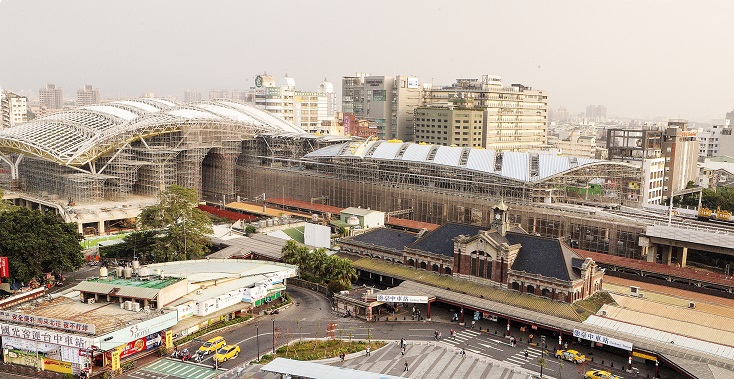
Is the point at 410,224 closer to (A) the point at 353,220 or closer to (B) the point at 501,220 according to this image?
(A) the point at 353,220

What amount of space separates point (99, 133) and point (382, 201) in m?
53.6

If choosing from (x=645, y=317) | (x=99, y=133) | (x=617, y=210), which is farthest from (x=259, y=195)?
(x=645, y=317)

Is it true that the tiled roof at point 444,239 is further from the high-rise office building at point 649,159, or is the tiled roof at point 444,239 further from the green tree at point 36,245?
the high-rise office building at point 649,159

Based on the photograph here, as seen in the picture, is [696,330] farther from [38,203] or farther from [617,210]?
[38,203]

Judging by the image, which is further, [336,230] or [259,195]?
[259,195]

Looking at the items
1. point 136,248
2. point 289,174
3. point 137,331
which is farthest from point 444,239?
point 289,174

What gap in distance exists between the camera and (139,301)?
5869 cm

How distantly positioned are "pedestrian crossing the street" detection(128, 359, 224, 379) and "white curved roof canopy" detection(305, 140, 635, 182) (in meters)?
58.1

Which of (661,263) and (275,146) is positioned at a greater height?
(275,146)

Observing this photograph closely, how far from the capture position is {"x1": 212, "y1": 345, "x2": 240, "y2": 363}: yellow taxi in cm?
5331

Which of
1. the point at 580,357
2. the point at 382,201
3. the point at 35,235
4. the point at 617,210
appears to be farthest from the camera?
the point at 382,201

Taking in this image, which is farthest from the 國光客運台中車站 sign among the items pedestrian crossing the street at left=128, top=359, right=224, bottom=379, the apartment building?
A: the apartment building

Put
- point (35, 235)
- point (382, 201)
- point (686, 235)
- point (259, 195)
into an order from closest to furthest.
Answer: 1. point (35, 235)
2. point (686, 235)
3. point (382, 201)
4. point (259, 195)

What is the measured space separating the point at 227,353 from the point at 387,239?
30510 mm
